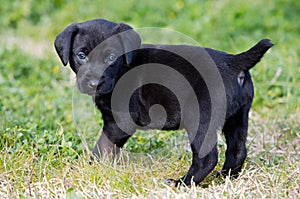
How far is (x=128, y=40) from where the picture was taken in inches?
180

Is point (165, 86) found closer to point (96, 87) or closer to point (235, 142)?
point (96, 87)

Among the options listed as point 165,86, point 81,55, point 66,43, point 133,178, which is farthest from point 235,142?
point 66,43

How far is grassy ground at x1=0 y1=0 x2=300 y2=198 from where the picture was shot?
4.21 m

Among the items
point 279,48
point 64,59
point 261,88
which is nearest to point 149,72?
point 64,59

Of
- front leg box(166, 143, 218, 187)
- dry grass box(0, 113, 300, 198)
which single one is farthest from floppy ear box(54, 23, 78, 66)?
front leg box(166, 143, 218, 187)

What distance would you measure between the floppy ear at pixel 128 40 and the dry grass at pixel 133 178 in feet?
2.93

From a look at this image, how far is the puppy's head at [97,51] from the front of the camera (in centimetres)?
447

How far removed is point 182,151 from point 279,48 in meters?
3.93

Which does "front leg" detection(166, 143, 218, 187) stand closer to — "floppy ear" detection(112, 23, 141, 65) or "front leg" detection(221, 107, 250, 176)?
"front leg" detection(221, 107, 250, 176)

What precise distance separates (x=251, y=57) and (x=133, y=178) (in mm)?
1306

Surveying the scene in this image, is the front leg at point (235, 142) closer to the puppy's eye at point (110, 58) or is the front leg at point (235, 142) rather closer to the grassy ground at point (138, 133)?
the grassy ground at point (138, 133)

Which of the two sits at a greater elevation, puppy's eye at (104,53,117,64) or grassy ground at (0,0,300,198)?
puppy's eye at (104,53,117,64)

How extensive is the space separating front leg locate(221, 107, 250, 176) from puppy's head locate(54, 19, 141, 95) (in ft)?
3.23

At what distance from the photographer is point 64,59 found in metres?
4.56
